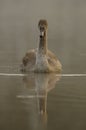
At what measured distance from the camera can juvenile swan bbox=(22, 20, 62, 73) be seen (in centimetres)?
1608

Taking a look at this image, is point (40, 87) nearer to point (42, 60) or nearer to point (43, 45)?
point (42, 60)

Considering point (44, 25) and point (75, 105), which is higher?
point (44, 25)

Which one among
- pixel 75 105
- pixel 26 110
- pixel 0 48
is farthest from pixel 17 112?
pixel 0 48

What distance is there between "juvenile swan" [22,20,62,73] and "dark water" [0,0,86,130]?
0.22 m

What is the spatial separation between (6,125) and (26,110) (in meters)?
1.07

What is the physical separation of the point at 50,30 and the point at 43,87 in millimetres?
16302

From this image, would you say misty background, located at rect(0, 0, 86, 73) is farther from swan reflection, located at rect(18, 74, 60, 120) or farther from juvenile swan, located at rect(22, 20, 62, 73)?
swan reflection, located at rect(18, 74, 60, 120)

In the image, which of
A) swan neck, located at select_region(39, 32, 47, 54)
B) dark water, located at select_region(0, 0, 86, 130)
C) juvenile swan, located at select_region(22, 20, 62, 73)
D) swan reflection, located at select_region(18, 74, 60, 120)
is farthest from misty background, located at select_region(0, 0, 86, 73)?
swan reflection, located at select_region(18, 74, 60, 120)

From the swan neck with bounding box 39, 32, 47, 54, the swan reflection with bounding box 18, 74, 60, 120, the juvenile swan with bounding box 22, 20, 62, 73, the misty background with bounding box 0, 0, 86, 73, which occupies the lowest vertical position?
the swan reflection with bounding box 18, 74, 60, 120

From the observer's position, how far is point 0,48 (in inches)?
827

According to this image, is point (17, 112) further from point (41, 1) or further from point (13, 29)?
point (41, 1)

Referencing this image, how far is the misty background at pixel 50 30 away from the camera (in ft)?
61.6

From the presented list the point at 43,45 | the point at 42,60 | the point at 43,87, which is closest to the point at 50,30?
the point at 43,45

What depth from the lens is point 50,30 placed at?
30016 mm
